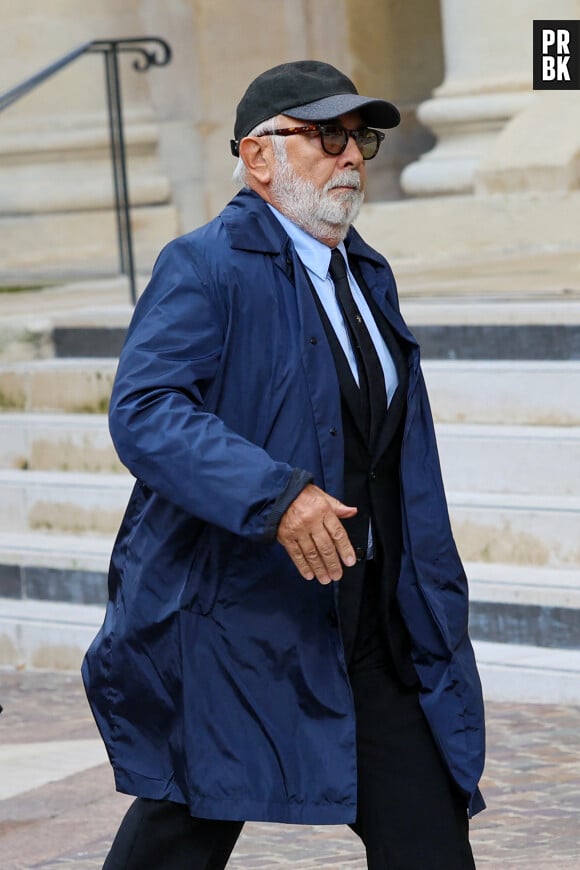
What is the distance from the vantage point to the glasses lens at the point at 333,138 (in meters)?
3.04

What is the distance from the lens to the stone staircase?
19.4 ft

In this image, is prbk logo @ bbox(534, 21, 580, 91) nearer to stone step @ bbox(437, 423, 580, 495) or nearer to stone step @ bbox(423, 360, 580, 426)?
stone step @ bbox(423, 360, 580, 426)

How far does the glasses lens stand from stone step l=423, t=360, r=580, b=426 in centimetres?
392

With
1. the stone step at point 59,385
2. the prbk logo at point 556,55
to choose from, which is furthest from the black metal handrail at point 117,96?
the prbk logo at point 556,55

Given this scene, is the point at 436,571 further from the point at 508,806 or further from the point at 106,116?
the point at 106,116

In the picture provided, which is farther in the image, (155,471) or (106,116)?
(106,116)

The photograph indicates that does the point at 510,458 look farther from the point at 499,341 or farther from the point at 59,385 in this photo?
the point at 59,385

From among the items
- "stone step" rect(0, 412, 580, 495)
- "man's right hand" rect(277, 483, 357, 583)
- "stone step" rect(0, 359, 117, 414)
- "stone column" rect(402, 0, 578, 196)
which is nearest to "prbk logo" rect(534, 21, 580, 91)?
"stone column" rect(402, 0, 578, 196)

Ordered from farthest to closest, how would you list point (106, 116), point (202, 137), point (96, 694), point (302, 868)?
point (202, 137)
point (106, 116)
point (302, 868)
point (96, 694)

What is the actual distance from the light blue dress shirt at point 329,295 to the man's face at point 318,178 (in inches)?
1.1

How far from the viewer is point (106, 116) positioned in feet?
32.2

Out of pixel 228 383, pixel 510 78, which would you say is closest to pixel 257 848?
pixel 228 383

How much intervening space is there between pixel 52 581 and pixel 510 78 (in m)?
4.62

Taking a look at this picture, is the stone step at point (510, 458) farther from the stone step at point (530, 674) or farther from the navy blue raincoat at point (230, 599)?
the navy blue raincoat at point (230, 599)
